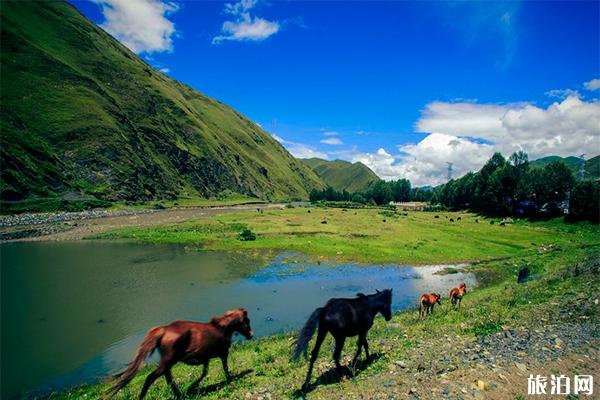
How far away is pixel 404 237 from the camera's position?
228 feet

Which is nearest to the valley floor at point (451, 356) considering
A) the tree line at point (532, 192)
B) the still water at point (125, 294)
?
the still water at point (125, 294)

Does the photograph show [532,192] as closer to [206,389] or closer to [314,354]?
[314,354]

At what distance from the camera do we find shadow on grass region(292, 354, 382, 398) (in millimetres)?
11719

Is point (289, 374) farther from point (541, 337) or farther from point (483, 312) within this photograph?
point (483, 312)

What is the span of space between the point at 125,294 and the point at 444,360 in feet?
97.4

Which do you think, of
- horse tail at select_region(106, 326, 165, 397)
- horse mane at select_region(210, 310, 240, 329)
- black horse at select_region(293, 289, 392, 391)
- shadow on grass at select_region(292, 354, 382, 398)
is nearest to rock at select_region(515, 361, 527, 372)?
shadow on grass at select_region(292, 354, 382, 398)

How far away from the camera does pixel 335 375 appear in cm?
1302

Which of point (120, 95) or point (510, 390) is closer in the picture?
point (510, 390)

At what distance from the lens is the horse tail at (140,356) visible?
9867mm

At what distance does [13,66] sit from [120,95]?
49.5 m

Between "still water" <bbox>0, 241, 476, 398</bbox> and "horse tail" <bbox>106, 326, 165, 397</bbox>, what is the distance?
32.2ft

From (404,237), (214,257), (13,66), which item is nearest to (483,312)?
(214,257)

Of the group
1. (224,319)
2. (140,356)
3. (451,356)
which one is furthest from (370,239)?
(140,356)

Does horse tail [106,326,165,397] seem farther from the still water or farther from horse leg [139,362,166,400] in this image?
the still water
